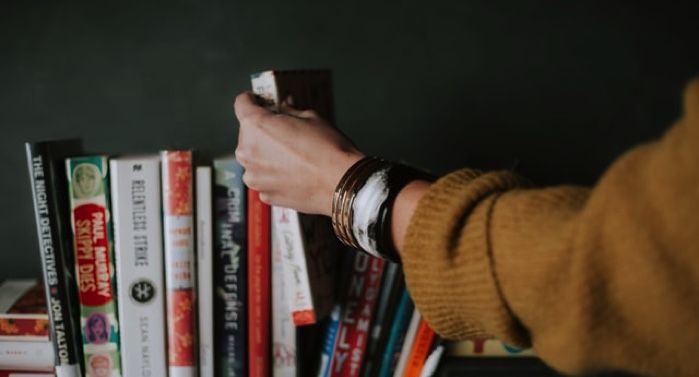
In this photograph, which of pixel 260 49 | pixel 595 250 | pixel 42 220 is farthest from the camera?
pixel 260 49

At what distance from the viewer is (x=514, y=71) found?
100 cm

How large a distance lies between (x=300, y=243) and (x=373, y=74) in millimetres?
341

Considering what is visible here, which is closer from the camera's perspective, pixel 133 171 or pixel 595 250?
pixel 595 250

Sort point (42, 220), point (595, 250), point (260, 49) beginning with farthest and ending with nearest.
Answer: point (260, 49) → point (42, 220) → point (595, 250)

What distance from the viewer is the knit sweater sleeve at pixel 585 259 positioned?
0.38 m

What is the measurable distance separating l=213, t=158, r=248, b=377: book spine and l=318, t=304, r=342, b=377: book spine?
0.10 metres

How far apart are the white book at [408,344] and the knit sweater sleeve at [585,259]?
36 cm

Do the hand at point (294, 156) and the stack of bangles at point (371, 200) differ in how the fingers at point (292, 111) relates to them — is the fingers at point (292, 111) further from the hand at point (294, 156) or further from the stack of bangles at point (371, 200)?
the stack of bangles at point (371, 200)

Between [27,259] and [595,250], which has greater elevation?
[595,250]

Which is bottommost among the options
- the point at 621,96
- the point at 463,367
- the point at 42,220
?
the point at 463,367

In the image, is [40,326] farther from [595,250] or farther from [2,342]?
[595,250]

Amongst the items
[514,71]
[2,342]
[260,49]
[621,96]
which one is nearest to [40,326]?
[2,342]

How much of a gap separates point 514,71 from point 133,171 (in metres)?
0.56

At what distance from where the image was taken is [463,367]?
85cm
